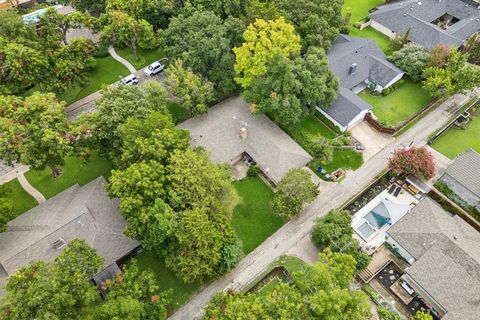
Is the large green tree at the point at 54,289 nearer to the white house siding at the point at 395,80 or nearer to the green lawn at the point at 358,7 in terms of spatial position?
the white house siding at the point at 395,80

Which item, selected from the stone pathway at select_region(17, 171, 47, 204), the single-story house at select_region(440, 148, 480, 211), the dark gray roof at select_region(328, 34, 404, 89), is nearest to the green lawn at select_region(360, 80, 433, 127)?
the dark gray roof at select_region(328, 34, 404, 89)

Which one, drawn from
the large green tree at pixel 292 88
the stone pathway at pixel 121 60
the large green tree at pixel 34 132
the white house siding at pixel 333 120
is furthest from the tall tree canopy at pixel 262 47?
the large green tree at pixel 34 132

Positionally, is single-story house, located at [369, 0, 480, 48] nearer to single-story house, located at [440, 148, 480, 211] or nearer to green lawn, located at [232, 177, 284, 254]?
single-story house, located at [440, 148, 480, 211]

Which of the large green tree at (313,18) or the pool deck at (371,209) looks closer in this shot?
the pool deck at (371,209)

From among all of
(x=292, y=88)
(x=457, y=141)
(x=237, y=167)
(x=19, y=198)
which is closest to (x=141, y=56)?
(x=237, y=167)

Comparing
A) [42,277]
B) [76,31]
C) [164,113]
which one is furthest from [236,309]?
[76,31]

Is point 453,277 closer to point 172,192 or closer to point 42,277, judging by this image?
point 172,192
